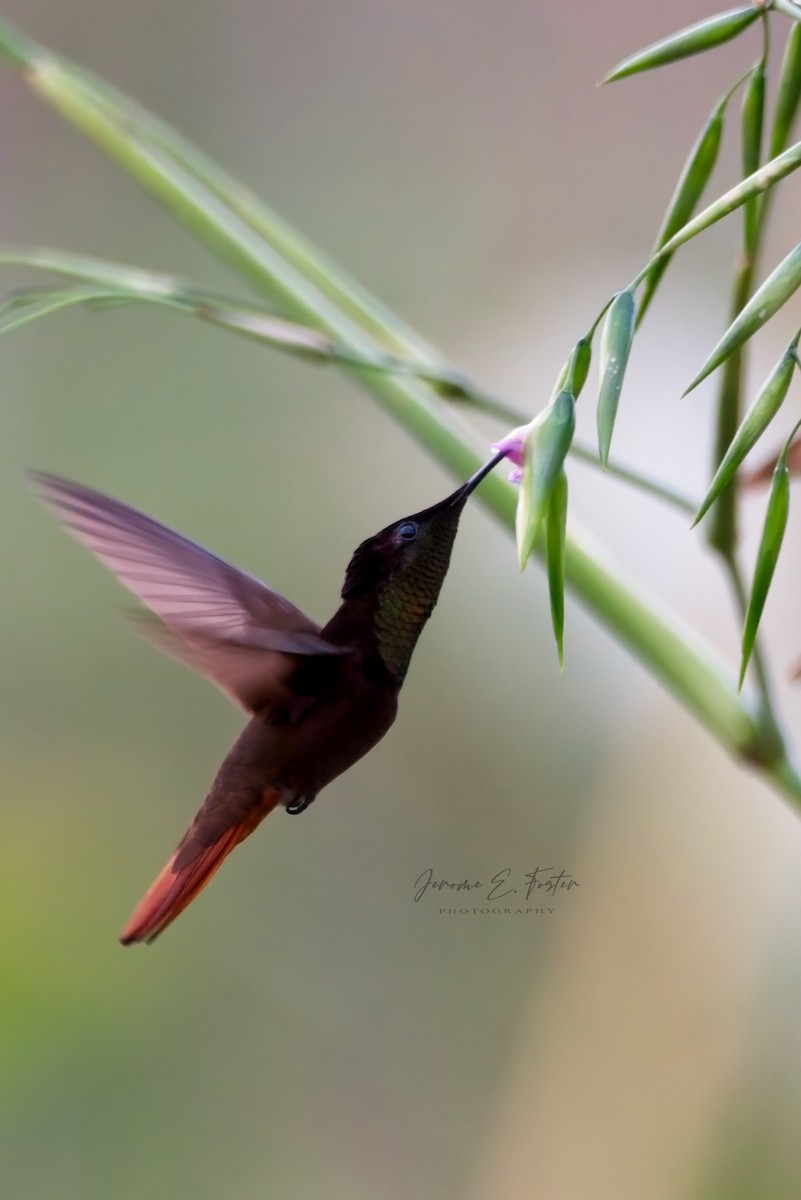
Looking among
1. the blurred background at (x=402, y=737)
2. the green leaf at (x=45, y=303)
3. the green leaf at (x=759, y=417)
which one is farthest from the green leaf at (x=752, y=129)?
the blurred background at (x=402, y=737)

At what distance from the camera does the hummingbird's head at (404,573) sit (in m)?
0.35

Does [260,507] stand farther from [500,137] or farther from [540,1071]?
[540,1071]

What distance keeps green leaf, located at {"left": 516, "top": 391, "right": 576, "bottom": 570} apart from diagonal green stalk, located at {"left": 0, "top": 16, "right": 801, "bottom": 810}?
20 centimetres

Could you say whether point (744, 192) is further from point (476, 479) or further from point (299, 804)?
point (299, 804)

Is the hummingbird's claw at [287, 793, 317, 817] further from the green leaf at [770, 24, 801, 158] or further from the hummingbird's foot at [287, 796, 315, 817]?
the green leaf at [770, 24, 801, 158]

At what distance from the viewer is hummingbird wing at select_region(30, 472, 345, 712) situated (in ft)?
1.14

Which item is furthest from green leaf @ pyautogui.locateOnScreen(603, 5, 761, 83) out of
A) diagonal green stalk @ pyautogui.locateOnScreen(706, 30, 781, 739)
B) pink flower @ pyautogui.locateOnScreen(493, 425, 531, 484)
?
pink flower @ pyautogui.locateOnScreen(493, 425, 531, 484)

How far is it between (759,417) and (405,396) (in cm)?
24

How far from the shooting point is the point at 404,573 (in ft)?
1.20

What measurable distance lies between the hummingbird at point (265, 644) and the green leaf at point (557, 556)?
69 millimetres

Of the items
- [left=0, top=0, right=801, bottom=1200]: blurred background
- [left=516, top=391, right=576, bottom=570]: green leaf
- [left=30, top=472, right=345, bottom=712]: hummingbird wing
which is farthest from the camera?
[left=0, top=0, right=801, bottom=1200]: blurred background

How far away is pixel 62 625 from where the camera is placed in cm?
115
